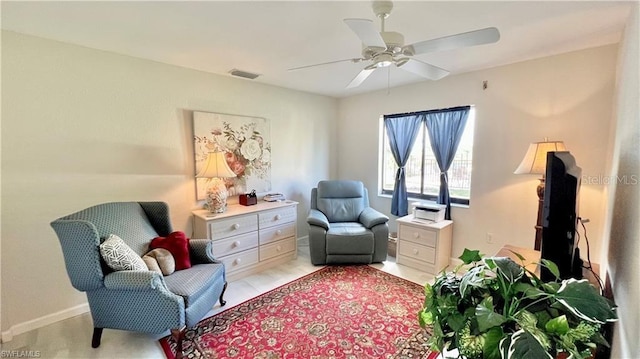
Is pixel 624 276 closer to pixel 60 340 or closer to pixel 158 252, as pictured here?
pixel 158 252

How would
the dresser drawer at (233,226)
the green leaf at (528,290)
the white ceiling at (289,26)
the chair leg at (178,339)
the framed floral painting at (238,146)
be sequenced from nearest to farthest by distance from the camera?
the green leaf at (528,290) < the white ceiling at (289,26) < the chair leg at (178,339) < the dresser drawer at (233,226) < the framed floral painting at (238,146)

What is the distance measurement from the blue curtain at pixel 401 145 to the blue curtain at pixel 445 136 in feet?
0.79

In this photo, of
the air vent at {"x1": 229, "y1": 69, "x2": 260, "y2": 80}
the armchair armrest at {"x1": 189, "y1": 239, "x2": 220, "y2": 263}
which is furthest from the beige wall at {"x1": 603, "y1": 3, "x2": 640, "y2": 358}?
the air vent at {"x1": 229, "y1": 69, "x2": 260, "y2": 80}

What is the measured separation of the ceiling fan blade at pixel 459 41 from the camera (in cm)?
144

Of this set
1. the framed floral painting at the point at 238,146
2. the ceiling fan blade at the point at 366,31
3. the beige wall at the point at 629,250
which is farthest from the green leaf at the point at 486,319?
the framed floral painting at the point at 238,146

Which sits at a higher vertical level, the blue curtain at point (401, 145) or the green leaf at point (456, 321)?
the blue curtain at point (401, 145)

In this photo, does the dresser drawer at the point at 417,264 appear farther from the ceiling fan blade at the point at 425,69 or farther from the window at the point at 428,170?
the ceiling fan blade at the point at 425,69

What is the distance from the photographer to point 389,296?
2619 mm

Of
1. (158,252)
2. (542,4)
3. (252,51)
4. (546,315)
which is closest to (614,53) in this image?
(542,4)

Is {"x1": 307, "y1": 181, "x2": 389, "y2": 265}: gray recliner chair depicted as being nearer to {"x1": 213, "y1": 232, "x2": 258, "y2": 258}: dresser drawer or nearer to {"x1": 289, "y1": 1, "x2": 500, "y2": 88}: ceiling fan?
{"x1": 213, "y1": 232, "x2": 258, "y2": 258}: dresser drawer

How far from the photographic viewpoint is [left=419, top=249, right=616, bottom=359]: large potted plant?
0.81 meters

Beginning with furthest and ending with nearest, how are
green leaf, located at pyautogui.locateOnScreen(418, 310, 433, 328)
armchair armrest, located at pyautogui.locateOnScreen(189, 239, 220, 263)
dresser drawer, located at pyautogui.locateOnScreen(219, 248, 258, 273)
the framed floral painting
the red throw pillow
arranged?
the framed floral painting → dresser drawer, located at pyautogui.locateOnScreen(219, 248, 258, 273) → armchair armrest, located at pyautogui.locateOnScreen(189, 239, 220, 263) → the red throw pillow → green leaf, located at pyautogui.locateOnScreen(418, 310, 433, 328)

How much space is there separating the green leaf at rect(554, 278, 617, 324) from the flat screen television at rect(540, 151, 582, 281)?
0.53 m

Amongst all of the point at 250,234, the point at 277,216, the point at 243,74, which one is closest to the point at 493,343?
the point at 250,234
